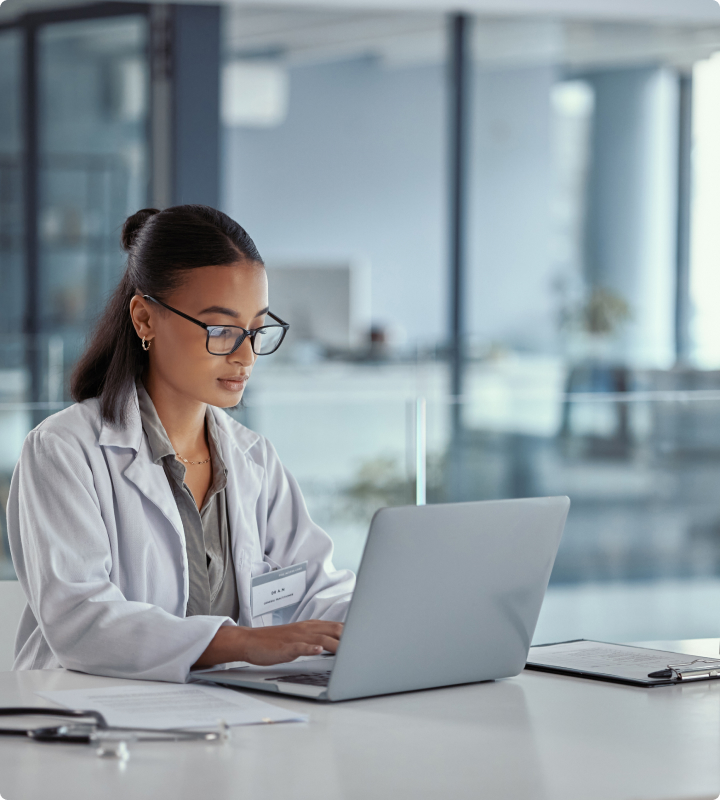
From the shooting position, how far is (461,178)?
5.33 m

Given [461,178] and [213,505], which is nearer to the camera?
[213,505]

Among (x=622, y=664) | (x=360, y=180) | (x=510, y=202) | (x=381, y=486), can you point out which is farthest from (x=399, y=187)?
(x=622, y=664)

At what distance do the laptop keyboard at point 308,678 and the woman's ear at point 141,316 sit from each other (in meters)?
0.64

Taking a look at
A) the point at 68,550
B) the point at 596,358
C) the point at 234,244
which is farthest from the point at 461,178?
the point at 68,550

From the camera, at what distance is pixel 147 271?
1739mm

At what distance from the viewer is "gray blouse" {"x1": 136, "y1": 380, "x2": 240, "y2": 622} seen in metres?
1.68

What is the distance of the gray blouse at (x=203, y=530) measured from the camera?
168 cm

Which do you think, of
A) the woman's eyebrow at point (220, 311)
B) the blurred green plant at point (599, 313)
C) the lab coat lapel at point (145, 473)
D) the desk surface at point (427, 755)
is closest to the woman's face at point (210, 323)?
the woman's eyebrow at point (220, 311)

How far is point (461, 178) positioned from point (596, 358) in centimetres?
136

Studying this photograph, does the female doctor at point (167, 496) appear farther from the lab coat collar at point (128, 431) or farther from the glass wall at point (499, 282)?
the glass wall at point (499, 282)

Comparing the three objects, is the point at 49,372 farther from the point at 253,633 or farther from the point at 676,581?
the point at 253,633

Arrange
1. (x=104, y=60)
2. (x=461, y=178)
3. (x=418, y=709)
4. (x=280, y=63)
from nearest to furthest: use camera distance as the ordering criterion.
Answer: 1. (x=418, y=709)
2. (x=104, y=60)
3. (x=461, y=178)
4. (x=280, y=63)

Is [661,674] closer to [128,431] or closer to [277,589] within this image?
[277,589]

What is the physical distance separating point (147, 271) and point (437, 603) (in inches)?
29.8
